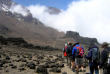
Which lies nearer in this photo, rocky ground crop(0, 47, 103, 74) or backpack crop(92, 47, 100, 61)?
backpack crop(92, 47, 100, 61)

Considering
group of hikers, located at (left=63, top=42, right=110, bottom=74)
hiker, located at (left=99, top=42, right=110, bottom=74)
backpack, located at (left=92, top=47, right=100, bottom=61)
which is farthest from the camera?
backpack, located at (left=92, top=47, right=100, bottom=61)

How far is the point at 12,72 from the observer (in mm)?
9820

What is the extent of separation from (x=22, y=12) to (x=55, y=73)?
522 feet

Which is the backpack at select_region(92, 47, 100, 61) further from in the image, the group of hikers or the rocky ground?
the rocky ground

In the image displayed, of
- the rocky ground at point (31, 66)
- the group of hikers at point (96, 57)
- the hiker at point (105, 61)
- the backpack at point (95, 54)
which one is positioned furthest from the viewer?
the rocky ground at point (31, 66)

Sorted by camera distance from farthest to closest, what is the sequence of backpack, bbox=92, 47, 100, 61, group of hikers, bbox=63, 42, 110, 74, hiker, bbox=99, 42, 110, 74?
backpack, bbox=92, 47, 100, 61
group of hikers, bbox=63, 42, 110, 74
hiker, bbox=99, 42, 110, 74

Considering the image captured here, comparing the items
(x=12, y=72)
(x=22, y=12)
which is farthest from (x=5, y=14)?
(x=12, y=72)

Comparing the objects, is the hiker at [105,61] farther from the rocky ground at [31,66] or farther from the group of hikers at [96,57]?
the rocky ground at [31,66]

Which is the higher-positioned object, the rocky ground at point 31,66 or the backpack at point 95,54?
the backpack at point 95,54

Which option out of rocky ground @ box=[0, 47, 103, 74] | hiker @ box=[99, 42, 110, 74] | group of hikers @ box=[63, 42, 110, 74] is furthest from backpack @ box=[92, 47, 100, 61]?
rocky ground @ box=[0, 47, 103, 74]

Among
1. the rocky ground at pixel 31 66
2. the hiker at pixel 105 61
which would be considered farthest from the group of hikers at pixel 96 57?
the rocky ground at pixel 31 66

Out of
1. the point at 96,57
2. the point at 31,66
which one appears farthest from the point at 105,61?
the point at 31,66

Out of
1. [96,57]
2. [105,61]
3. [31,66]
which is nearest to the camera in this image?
[105,61]

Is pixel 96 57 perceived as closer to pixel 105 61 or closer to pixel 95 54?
Result: pixel 95 54
